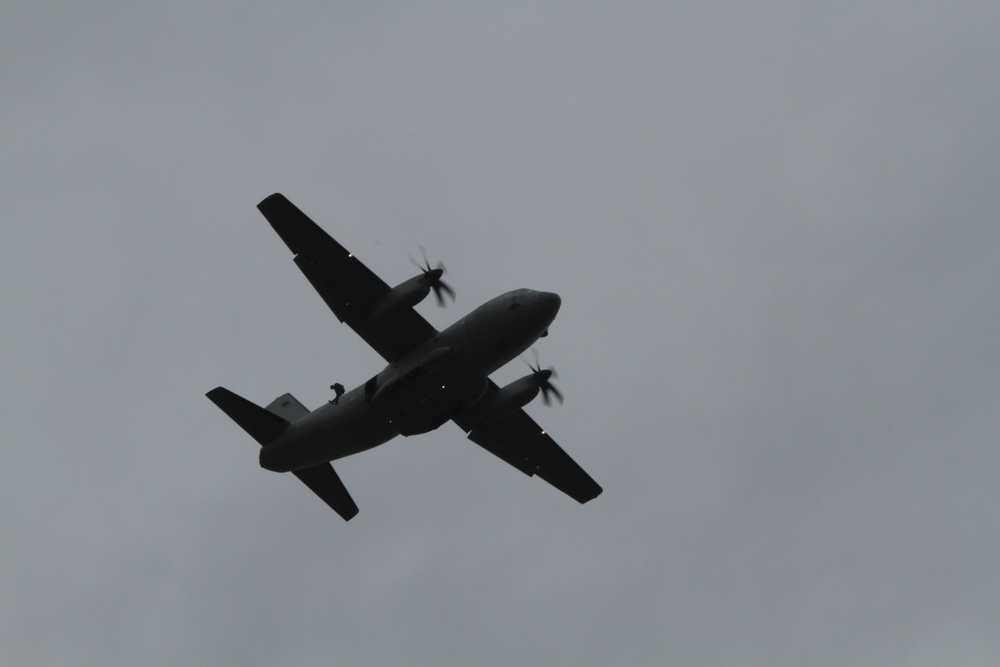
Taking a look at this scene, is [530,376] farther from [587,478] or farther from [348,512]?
[348,512]

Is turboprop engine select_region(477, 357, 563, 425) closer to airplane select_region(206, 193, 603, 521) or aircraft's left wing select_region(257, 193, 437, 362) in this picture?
airplane select_region(206, 193, 603, 521)

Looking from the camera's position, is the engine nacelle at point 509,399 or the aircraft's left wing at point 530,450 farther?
the aircraft's left wing at point 530,450

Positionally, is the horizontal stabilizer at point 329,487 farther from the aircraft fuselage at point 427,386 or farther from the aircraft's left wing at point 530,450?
the aircraft's left wing at point 530,450

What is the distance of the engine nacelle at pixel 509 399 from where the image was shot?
37781mm

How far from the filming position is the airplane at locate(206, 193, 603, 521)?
1364 inches

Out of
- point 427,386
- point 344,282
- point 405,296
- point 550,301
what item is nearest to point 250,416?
point 344,282

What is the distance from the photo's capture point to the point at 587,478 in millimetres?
41844

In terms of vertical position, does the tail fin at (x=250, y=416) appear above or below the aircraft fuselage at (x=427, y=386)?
below

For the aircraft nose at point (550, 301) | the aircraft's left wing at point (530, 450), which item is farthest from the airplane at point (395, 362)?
the aircraft's left wing at point (530, 450)

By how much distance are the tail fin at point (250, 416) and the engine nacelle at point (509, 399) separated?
7521 mm

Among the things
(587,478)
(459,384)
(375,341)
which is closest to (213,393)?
(375,341)

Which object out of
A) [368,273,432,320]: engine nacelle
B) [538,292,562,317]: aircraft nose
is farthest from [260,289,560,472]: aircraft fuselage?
[368,273,432,320]: engine nacelle

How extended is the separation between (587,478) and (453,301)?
36.0 ft

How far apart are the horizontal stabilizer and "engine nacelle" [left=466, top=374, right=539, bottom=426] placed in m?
6.57
